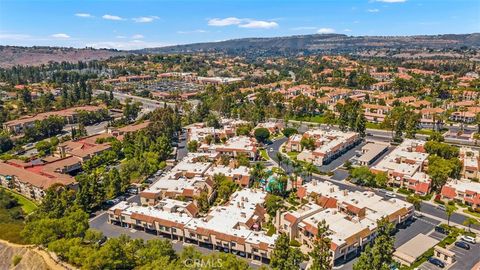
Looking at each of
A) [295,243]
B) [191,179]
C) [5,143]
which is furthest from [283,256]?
[5,143]

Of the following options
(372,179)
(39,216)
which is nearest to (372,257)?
(372,179)

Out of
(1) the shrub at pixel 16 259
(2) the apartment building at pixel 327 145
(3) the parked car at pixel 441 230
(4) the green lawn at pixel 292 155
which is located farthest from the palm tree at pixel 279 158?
(1) the shrub at pixel 16 259

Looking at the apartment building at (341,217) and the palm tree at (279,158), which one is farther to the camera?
Answer: the palm tree at (279,158)

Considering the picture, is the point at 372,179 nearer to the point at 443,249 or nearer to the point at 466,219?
the point at 466,219

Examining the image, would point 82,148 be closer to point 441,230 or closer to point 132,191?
point 132,191

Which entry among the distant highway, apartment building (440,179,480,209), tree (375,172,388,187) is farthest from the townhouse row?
the distant highway

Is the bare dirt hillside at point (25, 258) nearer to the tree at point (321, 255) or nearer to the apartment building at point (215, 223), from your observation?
the apartment building at point (215, 223)

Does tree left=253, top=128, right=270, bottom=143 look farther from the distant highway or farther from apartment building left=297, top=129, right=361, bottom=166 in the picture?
the distant highway
